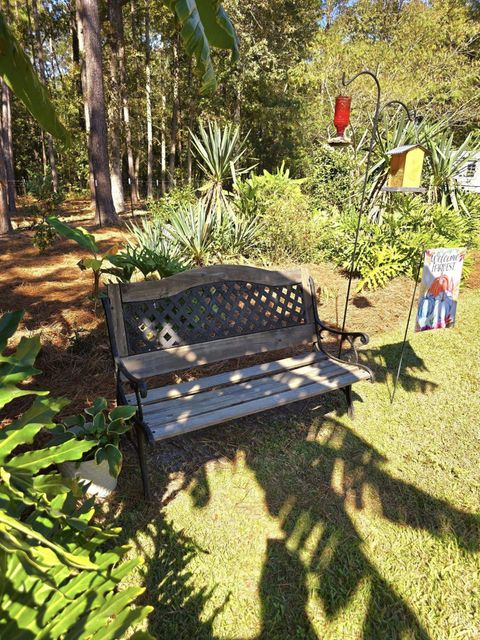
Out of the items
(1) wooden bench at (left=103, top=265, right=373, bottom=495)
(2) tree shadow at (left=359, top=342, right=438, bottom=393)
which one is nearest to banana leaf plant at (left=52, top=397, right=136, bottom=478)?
(1) wooden bench at (left=103, top=265, right=373, bottom=495)

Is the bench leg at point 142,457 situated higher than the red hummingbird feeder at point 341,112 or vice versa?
the red hummingbird feeder at point 341,112

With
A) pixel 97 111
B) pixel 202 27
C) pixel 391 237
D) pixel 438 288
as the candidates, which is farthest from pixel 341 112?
pixel 97 111

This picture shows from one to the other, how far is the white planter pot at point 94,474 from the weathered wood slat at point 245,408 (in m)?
0.37

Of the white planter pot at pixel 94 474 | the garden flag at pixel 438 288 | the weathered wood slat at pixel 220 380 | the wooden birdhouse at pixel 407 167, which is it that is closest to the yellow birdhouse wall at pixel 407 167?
the wooden birdhouse at pixel 407 167

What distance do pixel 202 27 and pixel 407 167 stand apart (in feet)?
7.69

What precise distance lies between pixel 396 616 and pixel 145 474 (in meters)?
1.47

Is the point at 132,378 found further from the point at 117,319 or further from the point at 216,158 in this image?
the point at 216,158

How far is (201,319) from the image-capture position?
3275 mm

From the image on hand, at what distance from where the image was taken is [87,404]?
3309 millimetres

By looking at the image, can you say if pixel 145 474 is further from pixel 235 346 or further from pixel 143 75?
pixel 143 75

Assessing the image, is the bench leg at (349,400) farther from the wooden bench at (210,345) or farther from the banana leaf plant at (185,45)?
the banana leaf plant at (185,45)

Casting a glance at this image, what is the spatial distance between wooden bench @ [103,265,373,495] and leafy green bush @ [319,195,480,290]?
357cm

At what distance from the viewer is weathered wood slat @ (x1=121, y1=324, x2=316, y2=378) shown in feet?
9.30

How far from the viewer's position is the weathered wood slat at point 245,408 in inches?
94.1
